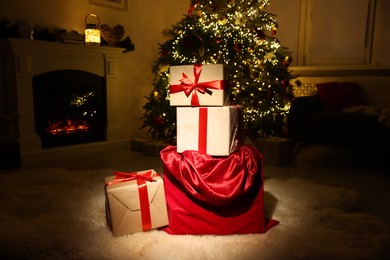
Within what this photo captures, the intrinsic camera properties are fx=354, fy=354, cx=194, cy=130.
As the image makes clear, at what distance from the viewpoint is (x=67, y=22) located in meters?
3.55

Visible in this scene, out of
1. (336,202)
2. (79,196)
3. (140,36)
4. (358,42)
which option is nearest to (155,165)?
(79,196)

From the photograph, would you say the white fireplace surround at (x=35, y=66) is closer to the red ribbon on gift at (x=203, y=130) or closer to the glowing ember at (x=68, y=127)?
the glowing ember at (x=68, y=127)

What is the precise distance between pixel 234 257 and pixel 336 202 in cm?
A: 95

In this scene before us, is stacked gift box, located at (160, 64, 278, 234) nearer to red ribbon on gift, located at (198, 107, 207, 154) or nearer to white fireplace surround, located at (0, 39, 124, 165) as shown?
red ribbon on gift, located at (198, 107, 207, 154)

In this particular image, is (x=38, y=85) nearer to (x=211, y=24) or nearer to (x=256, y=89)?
(x=211, y=24)

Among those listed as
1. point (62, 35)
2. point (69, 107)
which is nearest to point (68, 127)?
point (69, 107)

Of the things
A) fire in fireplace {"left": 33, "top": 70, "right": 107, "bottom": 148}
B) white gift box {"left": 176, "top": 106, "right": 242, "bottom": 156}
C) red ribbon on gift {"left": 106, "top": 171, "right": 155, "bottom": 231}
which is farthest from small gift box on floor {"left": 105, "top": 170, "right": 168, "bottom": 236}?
fire in fireplace {"left": 33, "top": 70, "right": 107, "bottom": 148}

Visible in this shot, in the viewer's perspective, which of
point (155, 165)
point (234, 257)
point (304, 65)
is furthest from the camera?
point (304, 65)

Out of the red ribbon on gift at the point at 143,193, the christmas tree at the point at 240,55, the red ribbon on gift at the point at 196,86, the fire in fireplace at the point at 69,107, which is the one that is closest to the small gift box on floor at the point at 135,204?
the red ribbon on gift at the point at 143,193

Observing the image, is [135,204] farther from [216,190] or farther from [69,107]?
[69,107]

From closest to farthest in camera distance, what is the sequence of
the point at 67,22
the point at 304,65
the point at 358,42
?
the point at 67,22, the point at 358,42, the point at 304,65

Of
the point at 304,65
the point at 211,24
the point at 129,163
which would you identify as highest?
the point at 211,24

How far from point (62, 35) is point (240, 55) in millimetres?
1696

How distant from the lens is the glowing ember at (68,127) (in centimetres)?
350
